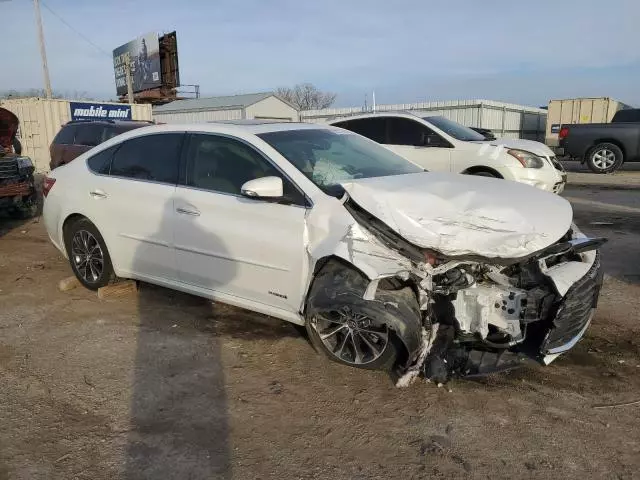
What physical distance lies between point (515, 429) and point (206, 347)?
227 cm

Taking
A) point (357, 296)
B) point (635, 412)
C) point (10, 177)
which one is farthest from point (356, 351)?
point (10, 177)

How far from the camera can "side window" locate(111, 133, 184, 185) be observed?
4508mm

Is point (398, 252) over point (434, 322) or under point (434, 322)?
over

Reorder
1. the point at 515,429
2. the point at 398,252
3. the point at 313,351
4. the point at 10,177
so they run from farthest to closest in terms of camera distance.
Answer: the point at 10,177, the point at 313,351, the point at 398,252, the point at 515,429

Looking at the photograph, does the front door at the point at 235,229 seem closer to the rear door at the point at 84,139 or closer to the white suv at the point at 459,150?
the white suv at the point at 459,150

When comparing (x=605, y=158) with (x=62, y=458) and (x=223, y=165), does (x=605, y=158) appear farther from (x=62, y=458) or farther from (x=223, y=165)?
(x=62, y=458)

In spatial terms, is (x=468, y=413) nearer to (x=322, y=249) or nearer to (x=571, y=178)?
(x=322, y=249)

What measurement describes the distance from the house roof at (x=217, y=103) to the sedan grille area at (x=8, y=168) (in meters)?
26.4

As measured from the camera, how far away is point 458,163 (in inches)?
344

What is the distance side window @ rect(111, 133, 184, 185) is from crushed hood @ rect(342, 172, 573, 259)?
1732 millimetres

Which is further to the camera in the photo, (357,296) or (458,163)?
(458,163)

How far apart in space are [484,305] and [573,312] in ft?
1.82

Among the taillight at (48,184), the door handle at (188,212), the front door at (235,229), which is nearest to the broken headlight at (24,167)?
the taillight at (48,184)

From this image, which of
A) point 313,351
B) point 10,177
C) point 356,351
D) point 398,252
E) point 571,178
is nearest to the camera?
point 398,252
